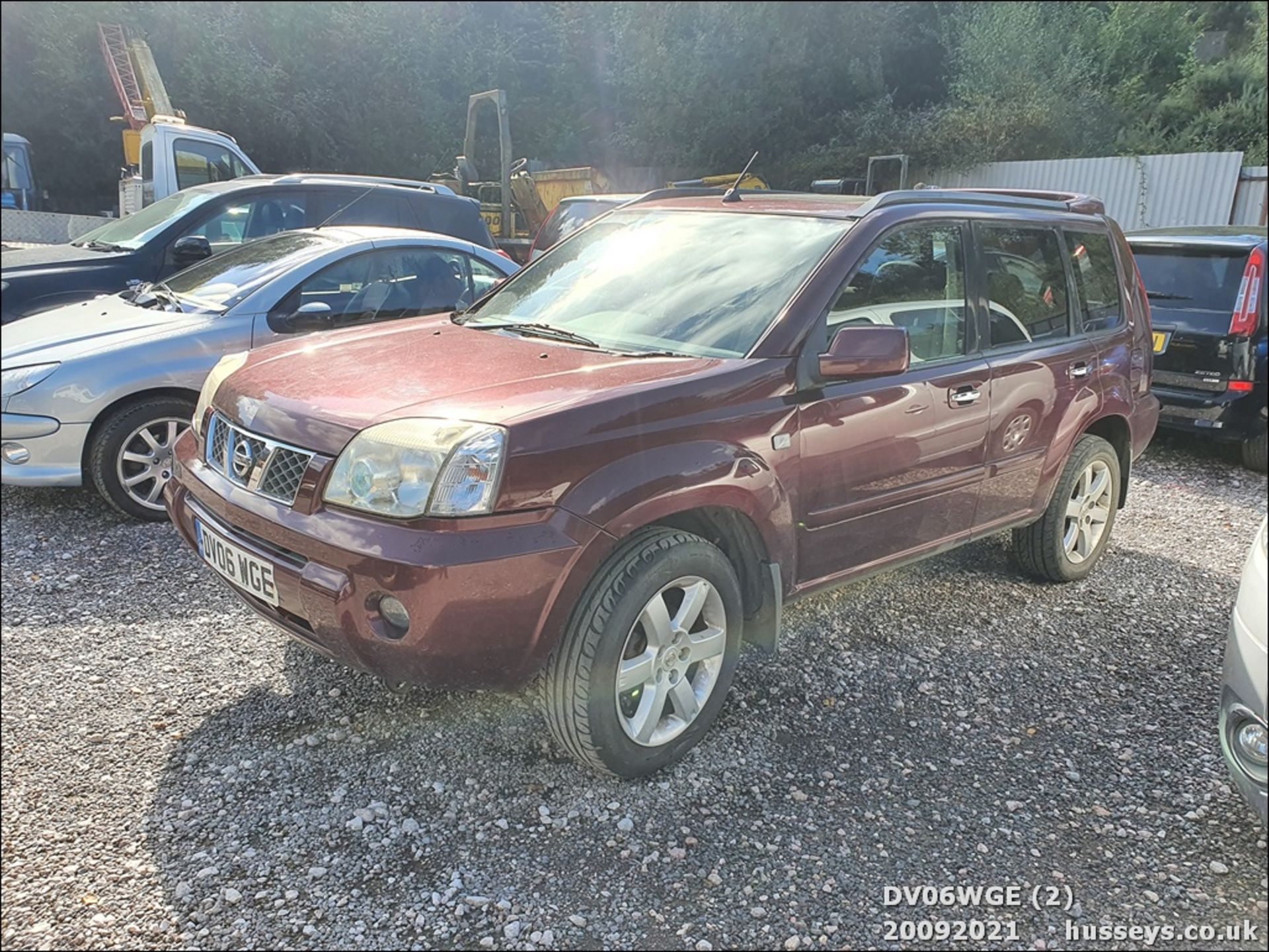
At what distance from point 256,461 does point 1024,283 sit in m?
3.11

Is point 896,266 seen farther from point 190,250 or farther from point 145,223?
point 145,223

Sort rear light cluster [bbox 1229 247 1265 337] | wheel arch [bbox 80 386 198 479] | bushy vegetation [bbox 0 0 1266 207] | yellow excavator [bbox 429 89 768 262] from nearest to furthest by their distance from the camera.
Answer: wheel arch [bbox 80 386 198 479] → rear light cluster [bbox 1229 247 1265 337] → yellow excavator [bbox 429 89 768 262] → bushy vegetation [bbox 0 0 1266 207]

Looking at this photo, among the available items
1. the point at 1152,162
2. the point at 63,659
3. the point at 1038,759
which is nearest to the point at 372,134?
the point at 1152,162

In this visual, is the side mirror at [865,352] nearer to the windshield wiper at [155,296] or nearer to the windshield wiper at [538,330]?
the windshield wiper at [538,330]

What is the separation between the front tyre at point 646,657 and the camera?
251 cm

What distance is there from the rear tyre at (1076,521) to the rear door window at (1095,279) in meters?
0.56

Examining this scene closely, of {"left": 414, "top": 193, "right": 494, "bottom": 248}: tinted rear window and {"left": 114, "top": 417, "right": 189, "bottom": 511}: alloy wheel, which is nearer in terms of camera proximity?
{"left": 114, "top": 417, "right": 189, "bottom": 511}: alloy wheel

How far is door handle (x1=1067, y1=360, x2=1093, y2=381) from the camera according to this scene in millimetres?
3977

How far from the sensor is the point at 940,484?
3.46 m

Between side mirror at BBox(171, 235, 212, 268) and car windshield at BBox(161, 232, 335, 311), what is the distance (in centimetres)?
46

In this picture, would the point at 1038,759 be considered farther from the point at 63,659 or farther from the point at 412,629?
the point at 63,659

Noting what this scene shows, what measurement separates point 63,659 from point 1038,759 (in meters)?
3.48

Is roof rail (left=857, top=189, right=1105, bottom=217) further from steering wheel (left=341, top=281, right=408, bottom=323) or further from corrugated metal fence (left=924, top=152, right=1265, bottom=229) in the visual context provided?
corrugated metal fence (left=924, top=152, right=1265, bottom=229)

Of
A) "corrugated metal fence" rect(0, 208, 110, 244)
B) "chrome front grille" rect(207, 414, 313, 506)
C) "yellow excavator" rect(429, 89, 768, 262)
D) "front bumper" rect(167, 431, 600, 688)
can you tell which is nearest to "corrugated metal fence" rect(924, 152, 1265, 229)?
"yellow excavator" rect(429, 89, 768, 262)
